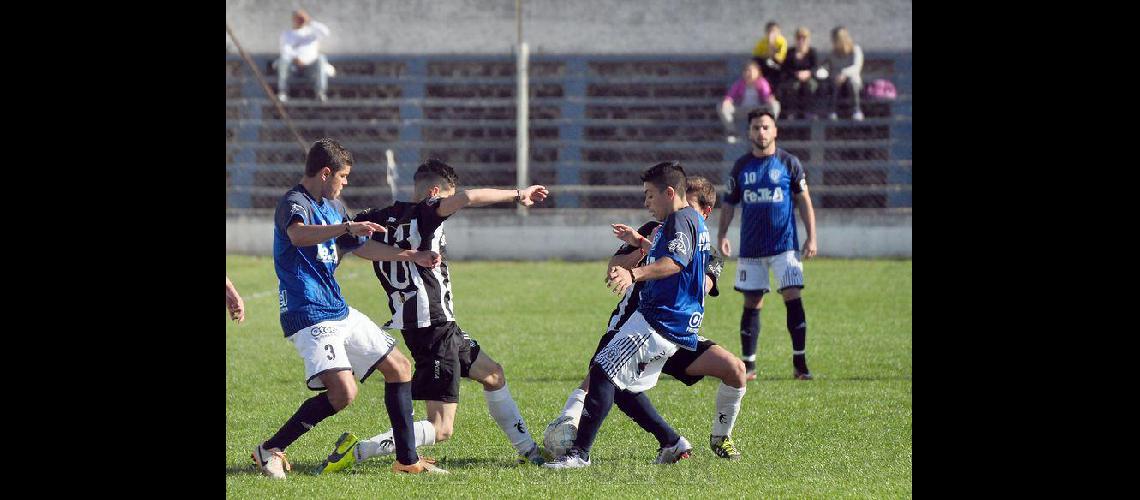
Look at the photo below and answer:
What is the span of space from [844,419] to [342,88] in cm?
1785

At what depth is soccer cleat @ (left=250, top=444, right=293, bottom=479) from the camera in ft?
24.8

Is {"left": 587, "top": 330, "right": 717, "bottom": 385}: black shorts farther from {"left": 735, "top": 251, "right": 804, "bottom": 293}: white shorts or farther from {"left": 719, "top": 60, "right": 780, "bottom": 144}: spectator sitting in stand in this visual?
{"left": 719, "top": 60, "right": 780, "bottom": 144}: spectator sitting in stand

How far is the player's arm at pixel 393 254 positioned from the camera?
7523 mm

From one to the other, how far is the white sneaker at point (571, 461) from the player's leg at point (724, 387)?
76 cm

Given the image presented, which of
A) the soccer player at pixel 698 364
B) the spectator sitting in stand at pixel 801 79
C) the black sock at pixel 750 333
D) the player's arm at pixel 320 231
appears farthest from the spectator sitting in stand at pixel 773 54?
the player's arm at pixel 320 231

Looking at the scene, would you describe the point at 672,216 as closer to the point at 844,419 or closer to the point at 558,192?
the point at 844,419

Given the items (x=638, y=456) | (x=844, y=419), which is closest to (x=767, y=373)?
(x=844, y=419)

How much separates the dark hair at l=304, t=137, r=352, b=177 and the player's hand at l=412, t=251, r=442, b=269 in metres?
0.61

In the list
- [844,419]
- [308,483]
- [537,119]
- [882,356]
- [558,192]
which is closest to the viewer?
[308,483]

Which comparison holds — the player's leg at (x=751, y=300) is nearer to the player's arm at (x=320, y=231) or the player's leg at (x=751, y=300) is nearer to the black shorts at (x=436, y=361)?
the black shorts at (x=436, y=361)

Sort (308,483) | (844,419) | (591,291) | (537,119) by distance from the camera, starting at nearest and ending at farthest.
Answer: (308,483) < (844,419) < (591,291) < (537,119)

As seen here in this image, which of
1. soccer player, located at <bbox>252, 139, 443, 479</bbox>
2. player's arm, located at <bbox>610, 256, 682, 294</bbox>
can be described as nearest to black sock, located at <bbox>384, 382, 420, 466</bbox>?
soccer player, located at <bbox>252, 139, 443, 479</bbox>

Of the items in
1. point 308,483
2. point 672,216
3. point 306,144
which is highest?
point 306,144

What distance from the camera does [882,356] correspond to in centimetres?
1238
